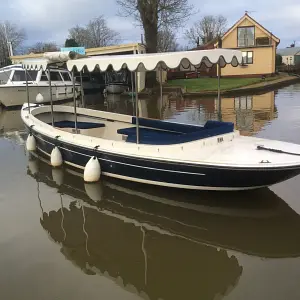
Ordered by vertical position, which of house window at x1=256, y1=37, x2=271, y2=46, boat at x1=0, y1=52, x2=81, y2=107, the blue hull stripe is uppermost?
house window at x1=256, y1=37, x2=271, y2=46

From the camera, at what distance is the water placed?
12.8 feet

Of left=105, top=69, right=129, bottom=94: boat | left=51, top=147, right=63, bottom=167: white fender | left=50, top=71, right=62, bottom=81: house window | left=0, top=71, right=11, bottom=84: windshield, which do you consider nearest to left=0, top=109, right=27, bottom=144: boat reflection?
left=0, top=71, right=11, bottom=84: windshield

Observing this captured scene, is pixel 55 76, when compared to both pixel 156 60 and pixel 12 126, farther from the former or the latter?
pixel 156 60

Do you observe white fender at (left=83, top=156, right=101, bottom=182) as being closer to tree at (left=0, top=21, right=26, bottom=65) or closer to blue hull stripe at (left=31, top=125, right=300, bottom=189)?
blue hull stripe at (left=31, top=125, right=300, bottom=189)

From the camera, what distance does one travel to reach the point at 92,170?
22.9 feet

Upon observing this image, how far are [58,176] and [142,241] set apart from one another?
3508mm

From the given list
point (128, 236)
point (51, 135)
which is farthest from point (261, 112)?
point (128, 236)

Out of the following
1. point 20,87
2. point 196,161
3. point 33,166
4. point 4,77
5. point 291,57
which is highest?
point 291,57

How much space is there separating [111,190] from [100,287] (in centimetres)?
294

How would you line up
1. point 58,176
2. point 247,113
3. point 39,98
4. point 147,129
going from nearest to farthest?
point 58,176
point 147,129
point 247,113
point 39,98

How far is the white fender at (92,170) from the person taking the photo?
697cm

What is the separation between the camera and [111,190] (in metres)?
6.77

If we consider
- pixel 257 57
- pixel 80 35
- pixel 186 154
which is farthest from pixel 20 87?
pixel 80 35

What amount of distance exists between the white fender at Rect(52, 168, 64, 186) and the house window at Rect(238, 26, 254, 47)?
31466 mm
